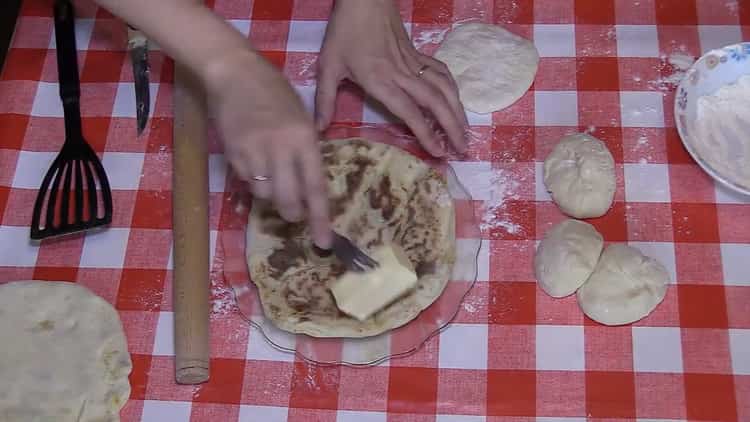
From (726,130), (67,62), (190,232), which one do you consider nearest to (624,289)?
(726,130)

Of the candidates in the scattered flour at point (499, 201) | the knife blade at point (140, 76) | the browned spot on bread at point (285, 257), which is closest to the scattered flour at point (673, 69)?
the scattered flour at point (499, 201)

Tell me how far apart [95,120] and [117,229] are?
0.77 feet

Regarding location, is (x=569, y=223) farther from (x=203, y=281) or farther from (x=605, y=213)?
(x=203, y=281)

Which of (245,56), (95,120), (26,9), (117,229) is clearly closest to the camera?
(245,56)

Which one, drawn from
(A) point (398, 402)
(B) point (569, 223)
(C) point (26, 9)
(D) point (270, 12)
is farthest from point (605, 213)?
(C) point (26, 9)

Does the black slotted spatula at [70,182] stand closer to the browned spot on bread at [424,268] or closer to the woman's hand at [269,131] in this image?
the woman's hand at [269,131]

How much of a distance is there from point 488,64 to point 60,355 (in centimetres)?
87

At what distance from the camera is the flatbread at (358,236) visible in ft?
4.43

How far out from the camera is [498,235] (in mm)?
1464

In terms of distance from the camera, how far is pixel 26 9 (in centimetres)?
177

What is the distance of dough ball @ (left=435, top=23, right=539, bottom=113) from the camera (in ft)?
5.12

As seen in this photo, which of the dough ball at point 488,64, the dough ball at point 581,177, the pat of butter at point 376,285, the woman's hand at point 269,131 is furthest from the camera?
the dough ball at point 488,64

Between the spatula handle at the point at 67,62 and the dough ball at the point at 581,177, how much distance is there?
834 mm

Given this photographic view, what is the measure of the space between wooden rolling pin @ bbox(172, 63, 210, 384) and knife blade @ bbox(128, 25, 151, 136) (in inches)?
3.6
